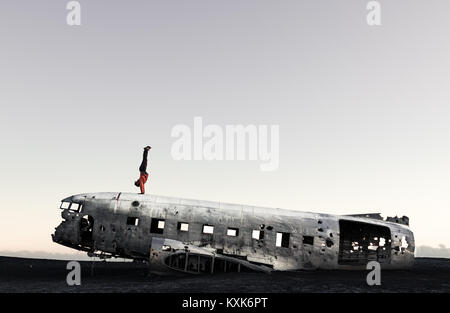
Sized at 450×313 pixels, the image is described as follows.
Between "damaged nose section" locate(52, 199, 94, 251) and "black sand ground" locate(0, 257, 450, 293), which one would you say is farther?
"damaged nose section" locate(52, 199, 94, 251)

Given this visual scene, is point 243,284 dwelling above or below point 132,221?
below

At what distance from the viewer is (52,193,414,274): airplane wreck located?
21422mm

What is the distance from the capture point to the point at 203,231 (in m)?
21.8

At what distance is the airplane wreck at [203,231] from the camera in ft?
70.3

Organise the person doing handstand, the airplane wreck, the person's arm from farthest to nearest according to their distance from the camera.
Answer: the person doing handstand → the person's arm → the airplane wreck

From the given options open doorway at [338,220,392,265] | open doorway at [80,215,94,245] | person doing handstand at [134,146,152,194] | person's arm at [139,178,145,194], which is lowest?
open doorway at [338,220,392,265]

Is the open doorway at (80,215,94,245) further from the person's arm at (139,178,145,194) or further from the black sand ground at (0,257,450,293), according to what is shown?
the person's arm at (139,178,145,194)

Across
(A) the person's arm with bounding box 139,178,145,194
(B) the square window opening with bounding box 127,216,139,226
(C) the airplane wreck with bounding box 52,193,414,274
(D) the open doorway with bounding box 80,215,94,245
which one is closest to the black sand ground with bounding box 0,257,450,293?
(C) the airplane wreck with bounding box 52,193,414,274

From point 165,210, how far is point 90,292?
7730 mm

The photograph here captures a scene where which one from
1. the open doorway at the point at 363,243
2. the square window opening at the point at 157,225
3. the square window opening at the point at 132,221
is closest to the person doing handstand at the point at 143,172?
the square window opening at the point at 132,221

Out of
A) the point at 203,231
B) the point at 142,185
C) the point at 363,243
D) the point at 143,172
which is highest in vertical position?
the point at 143,172

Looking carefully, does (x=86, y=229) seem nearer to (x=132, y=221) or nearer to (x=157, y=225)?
(x=132, y=221)

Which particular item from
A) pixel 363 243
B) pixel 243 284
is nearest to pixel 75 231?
pixel 243 284
